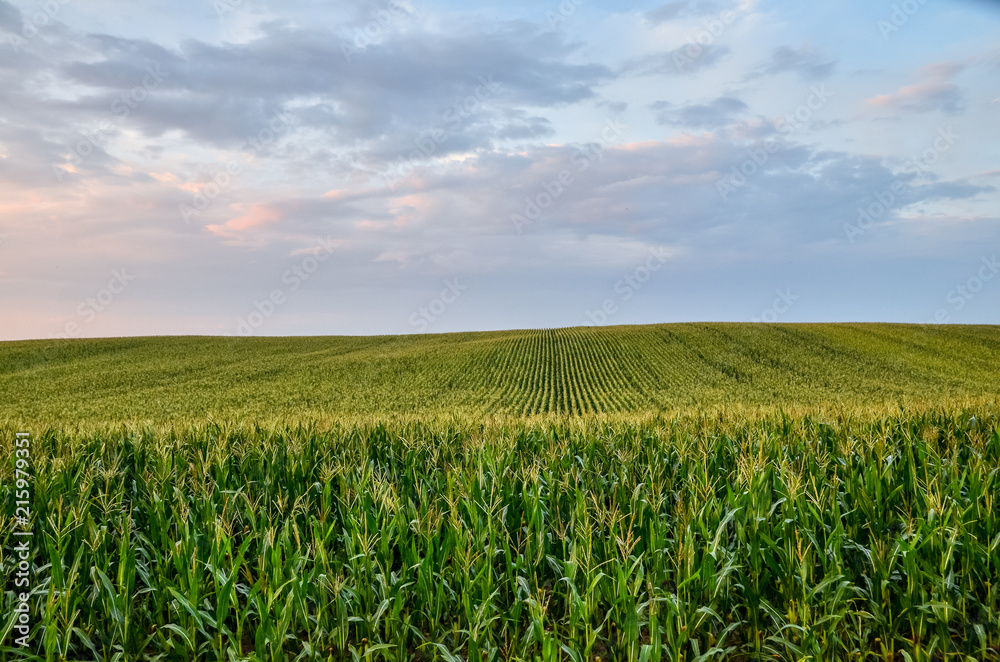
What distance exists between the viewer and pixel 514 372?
5384cm

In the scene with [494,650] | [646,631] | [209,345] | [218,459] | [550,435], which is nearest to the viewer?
[494,650]

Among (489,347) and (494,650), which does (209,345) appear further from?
(494,650)

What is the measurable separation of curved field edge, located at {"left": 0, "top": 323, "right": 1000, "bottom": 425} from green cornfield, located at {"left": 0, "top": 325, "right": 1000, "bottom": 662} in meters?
20.7

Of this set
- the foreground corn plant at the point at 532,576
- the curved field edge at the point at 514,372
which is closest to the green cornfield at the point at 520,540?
the foreground corn plant at the point at 532,576

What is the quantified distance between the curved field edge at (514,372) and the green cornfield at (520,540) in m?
20.7

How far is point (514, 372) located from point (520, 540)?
48960mm

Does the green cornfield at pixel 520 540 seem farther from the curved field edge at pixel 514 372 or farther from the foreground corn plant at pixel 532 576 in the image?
the curved field edge at pixel 514 372

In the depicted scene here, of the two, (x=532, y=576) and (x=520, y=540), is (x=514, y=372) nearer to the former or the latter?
(x=520, y=540)

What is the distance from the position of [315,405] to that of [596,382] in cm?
2287

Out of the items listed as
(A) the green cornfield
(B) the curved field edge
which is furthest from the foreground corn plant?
(B) the curved field edge

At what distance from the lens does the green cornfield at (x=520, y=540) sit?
12.1 ft

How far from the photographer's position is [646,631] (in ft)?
13.1

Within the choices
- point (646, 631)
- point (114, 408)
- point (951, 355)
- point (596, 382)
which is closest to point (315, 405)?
point (114, 408)
